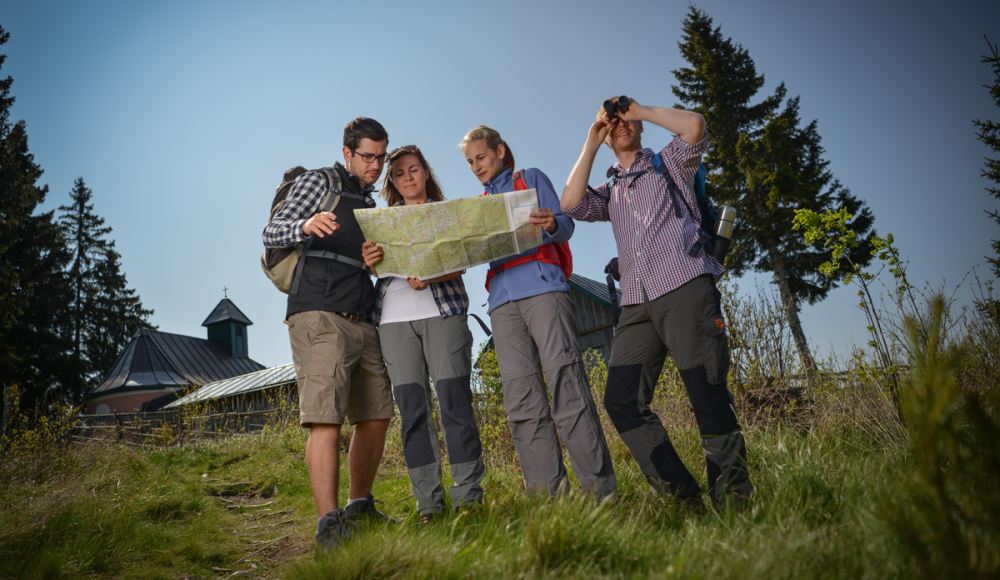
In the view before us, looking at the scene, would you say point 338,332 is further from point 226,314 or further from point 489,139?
point 226,314

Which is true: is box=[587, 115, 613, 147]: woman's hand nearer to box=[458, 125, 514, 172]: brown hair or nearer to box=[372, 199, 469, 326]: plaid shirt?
box=[458, 125, 514, 172]: brown hair

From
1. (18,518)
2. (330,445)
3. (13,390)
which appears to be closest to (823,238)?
(330,445)

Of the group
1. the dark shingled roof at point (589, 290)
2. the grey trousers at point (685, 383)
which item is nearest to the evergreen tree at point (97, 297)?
the dark shingled roof at point (589, 290)

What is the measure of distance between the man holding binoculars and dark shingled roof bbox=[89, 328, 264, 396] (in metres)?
25.4

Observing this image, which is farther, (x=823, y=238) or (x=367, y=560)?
(x=823, y=238)

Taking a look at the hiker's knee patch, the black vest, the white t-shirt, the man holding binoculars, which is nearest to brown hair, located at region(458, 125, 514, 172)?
the man holding binoculars

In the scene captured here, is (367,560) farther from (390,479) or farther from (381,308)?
(390,479)

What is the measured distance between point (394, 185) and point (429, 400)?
4.54 ft

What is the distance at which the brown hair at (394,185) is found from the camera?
3197 mm

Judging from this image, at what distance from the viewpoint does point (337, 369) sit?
273 cm

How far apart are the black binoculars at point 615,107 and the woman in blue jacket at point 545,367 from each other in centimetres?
53

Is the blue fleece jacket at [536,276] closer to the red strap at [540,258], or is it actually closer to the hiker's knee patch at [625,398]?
the red strap at [540,258]

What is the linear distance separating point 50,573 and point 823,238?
571 centimetres

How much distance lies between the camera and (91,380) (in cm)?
2688
